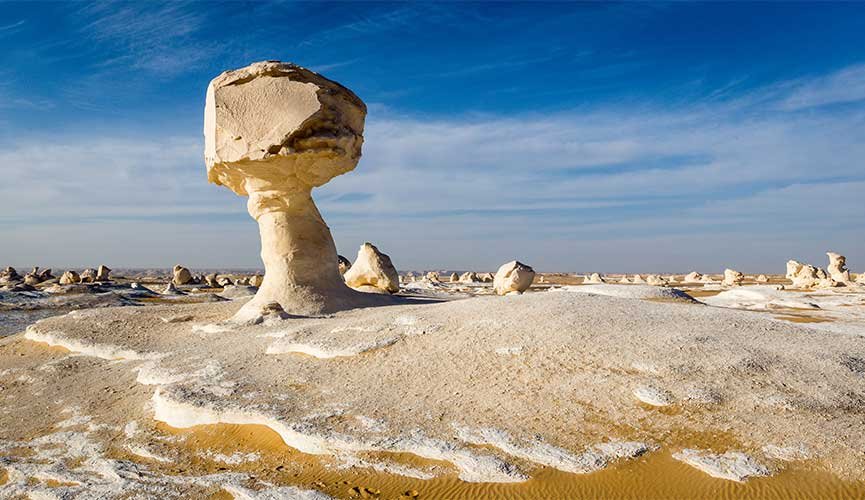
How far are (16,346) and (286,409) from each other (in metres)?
8.80

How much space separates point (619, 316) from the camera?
853 cm

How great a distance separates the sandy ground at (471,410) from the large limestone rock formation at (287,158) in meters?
3.48

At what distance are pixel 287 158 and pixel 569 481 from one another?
9.13m

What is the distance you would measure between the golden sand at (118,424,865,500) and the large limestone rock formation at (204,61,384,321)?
620 centimetres

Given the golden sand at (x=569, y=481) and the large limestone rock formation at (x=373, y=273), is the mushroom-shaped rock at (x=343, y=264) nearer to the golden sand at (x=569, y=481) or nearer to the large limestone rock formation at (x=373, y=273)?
the large limestone rock formation at (x=373, y=273)

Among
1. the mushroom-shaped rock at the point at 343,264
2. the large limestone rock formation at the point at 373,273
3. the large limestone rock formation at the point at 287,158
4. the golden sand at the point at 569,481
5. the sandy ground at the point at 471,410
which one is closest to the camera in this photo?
the golden sand at the point at 569,481

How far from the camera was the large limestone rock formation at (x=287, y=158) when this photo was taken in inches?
462

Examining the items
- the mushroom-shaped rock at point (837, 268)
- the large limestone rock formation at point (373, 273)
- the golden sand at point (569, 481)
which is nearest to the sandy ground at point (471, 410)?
the golden sand at point (569, 481)

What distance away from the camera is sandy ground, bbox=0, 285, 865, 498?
5.15 meters

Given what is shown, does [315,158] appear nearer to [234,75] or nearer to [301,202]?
[301,202]

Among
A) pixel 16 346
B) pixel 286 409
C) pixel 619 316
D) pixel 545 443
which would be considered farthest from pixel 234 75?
pixel 545 443

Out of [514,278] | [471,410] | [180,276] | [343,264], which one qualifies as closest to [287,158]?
[471,410]

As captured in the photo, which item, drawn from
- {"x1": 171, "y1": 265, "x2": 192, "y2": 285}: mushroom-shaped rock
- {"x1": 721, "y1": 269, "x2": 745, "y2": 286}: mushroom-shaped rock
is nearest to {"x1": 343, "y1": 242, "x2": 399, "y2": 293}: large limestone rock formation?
{"x1": 171, "y1": 265, "x2": 192, "y2": 285}: mushroom-shaped rock

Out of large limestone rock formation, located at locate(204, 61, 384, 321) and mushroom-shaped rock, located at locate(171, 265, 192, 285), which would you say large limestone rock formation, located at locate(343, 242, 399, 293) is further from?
mushroom-shaped rock, located at locate(171, 265, 192, 285)
